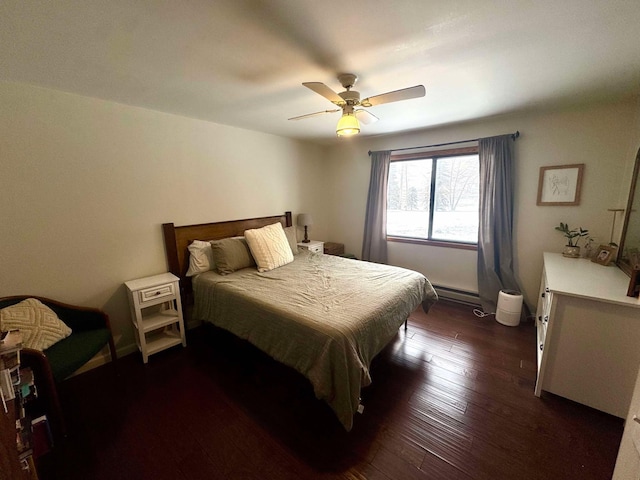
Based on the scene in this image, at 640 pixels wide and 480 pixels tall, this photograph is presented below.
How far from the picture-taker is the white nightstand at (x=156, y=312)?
2.21 m

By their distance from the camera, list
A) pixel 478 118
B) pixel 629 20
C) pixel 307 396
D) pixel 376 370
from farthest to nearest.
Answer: pixel 478 118 < pixel 376 370 < pixel 307 396 < pixel 629 20

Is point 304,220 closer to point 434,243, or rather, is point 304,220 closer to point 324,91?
point 434,243

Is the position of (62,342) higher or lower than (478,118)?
lower

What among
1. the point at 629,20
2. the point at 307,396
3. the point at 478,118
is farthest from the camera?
the point at 478,118

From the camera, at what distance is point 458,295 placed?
135 inches

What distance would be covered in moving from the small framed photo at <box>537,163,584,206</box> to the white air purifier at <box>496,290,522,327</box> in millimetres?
1094

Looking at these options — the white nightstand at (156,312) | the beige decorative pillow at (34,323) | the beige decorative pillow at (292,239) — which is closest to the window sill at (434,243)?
the beige decorative pillow at (292,239)

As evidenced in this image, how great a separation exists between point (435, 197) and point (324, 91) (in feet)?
8.13

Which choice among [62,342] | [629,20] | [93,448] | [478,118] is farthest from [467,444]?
[478,118]

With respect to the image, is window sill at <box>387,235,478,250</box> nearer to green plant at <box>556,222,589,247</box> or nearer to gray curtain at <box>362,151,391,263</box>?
gray curtain at <box>362,151,391,263</box>

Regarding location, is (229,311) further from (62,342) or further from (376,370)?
(376,370)

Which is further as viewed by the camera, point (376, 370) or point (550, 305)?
point (376, 370)

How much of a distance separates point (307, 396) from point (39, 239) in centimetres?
242

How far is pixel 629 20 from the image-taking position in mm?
1250
